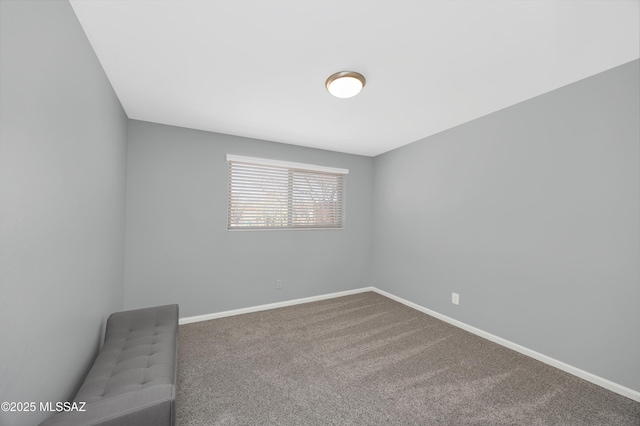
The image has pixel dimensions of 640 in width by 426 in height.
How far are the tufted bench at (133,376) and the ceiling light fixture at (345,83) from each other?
221 cm

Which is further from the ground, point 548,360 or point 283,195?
point 283,195

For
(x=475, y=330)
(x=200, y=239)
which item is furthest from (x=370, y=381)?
(x=200, y=239)

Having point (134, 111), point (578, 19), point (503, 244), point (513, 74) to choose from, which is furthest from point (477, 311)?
point (134, 111)

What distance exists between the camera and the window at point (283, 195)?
3398mm

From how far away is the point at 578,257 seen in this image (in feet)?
6.83

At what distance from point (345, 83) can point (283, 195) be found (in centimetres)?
203

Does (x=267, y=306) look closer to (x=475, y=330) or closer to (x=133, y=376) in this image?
(x=133, y=376)

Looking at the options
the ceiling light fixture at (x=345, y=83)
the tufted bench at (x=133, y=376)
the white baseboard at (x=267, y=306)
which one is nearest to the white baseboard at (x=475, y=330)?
the white baseboard at (x=267, y=306)

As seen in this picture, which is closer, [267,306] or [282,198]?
[267,306]

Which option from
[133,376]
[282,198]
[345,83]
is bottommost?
[133,376]

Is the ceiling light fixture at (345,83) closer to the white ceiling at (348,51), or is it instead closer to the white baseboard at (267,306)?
the white ceiling at (348,51)

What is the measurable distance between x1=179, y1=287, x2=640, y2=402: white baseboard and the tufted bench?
1099 mm

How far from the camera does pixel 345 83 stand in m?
1.98

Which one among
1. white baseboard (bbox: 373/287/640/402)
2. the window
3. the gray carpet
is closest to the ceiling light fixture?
the window
